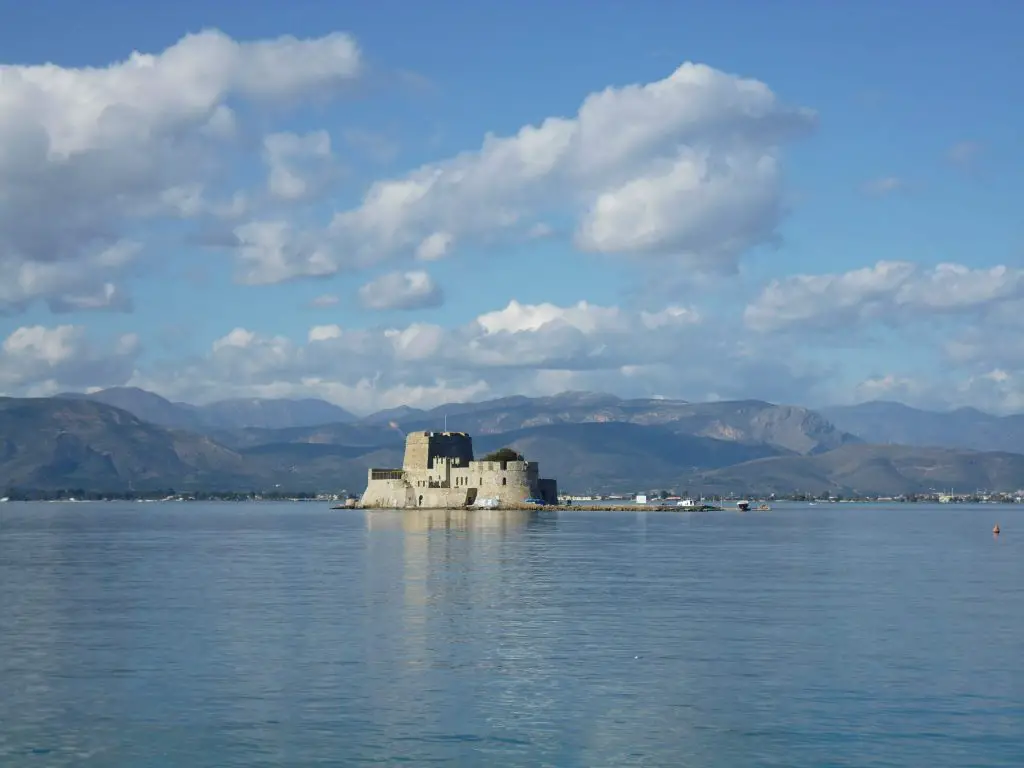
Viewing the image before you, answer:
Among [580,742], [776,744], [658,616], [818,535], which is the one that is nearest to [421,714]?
[580,742]

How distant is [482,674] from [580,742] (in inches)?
318

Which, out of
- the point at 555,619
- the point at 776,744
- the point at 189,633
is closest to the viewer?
the point at 776,744

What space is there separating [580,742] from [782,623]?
20009mm

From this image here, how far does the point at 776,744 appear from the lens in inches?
1125

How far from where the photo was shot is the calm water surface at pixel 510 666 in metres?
28.5

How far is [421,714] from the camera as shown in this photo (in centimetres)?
3147

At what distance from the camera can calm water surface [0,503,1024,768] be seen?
2848 centimetres

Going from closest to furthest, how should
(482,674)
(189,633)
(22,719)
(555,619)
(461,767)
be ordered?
(461,767) < (22,719) < (482,674) < (189,633) < (555,619)

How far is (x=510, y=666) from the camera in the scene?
3772 cm

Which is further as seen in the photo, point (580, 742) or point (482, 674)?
point (482, 674)

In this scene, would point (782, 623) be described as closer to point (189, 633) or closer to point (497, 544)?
point (189, 633)

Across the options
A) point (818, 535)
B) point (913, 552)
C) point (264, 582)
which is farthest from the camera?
point (818, 535)

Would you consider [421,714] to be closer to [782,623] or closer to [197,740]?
[197,740]

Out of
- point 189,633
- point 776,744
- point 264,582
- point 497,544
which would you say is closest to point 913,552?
point 497,544
